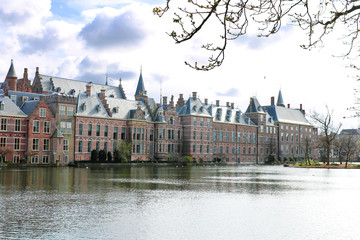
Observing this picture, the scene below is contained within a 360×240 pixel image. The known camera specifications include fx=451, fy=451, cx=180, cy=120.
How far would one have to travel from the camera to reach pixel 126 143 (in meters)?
74.6

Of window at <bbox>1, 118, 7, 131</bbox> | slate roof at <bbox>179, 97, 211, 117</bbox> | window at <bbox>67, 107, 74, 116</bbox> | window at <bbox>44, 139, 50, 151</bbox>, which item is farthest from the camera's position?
slate roof at <bbox>179, 97, 211, 117</bbox>

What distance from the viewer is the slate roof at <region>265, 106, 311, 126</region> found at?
113375 mm

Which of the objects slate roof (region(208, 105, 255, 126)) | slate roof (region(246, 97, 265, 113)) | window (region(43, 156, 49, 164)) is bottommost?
window (region(43, 156, 49, 164))

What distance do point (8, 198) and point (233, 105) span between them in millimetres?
87231

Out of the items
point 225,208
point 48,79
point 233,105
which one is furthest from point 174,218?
point 233,105

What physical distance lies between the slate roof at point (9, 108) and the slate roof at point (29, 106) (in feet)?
4.97

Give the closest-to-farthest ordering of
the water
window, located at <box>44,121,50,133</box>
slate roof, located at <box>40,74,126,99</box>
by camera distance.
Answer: the water → window, located at <box>44,121,50,133</box> → slate roof, located at <box>40,74,126,99</box>

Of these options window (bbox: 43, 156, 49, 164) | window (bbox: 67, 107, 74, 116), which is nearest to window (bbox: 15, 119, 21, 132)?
window (bbox: 43, 156, 49, 164)

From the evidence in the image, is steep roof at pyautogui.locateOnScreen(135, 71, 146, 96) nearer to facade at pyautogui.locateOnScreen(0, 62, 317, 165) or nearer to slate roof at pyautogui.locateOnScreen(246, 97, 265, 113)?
facade at pyautogui.locateOnScreen(0, 62, 317, 165)

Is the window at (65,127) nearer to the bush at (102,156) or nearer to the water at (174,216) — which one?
the bush at (102,156)

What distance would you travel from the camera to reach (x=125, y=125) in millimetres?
76625

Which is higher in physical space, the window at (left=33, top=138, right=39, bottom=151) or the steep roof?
the steep roof

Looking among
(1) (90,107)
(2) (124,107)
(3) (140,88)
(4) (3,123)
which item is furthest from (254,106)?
(4) (3,123)

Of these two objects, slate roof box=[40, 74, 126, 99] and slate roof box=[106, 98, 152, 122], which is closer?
slate roof box=[106, 98, 152, 122]
